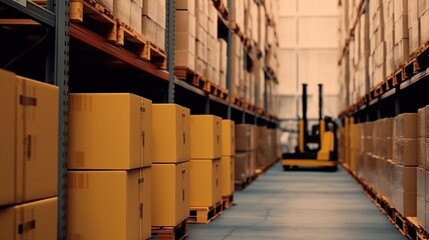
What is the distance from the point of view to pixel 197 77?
788cm

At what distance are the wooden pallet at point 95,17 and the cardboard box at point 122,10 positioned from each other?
19cm

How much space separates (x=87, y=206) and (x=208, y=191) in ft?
11.5

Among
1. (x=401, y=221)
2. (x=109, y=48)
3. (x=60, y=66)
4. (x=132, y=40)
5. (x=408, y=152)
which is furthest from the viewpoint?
(x=401, y=221)

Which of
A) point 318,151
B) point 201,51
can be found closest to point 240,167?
point 201,51

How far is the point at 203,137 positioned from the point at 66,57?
3942mm

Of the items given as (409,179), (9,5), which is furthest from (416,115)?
(9,5)

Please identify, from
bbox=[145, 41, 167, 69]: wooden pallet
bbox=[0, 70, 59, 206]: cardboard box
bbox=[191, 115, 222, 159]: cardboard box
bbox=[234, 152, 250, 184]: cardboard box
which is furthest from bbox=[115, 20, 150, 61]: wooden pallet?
bbox=[234, 152, 250, 184]: cardboard box

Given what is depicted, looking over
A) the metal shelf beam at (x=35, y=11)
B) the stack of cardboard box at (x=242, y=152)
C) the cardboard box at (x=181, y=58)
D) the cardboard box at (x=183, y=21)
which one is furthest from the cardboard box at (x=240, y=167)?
the metal shelf beam at (x=35, y=11)

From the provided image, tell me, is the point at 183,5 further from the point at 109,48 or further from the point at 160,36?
the point at 109,48

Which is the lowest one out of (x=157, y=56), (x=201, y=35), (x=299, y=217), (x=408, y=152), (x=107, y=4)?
(x=299, y=217)

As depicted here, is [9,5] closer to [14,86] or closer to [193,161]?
[14,86]

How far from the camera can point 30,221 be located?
3121 millimetres

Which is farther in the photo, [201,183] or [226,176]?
[226,176]

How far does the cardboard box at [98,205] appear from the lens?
426 cm
